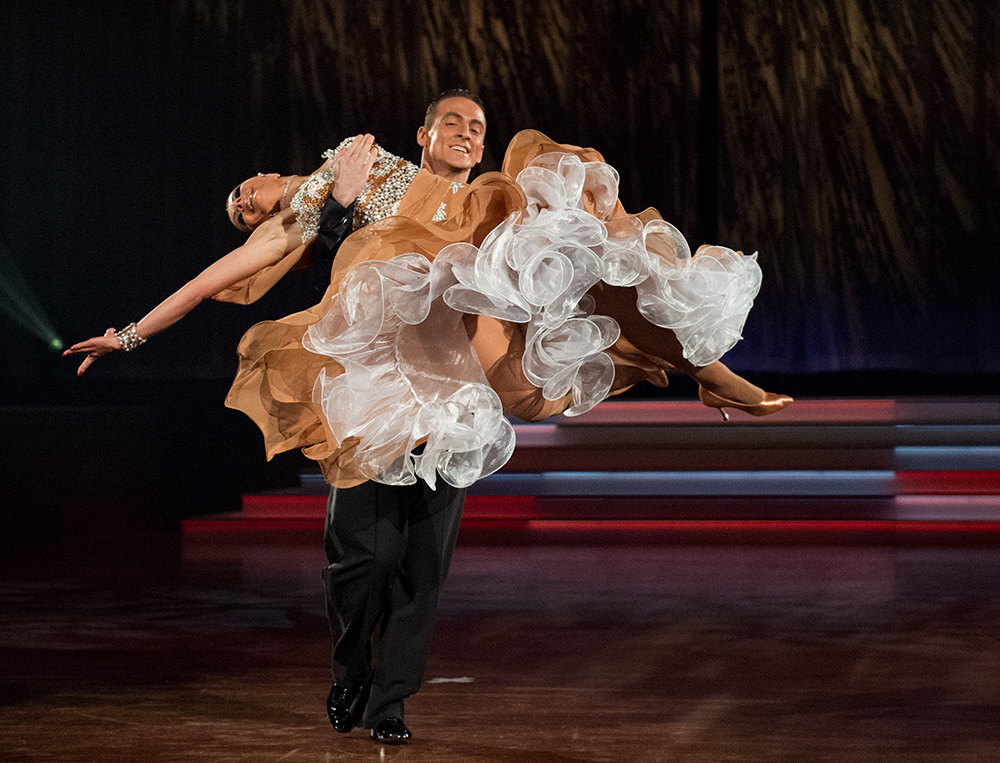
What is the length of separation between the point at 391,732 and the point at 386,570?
29 cm

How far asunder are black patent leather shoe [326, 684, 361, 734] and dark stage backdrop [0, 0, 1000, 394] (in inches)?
204

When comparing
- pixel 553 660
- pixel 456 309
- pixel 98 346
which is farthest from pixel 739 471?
pixel 98 346

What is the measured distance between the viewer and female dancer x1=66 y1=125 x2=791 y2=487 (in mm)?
2158

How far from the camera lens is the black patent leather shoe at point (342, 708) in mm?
2326

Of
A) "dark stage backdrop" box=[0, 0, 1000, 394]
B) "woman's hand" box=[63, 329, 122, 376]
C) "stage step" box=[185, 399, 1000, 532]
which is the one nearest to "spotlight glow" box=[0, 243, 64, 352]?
"dark stage backdrop" box=[0, 0, 1000, 394]

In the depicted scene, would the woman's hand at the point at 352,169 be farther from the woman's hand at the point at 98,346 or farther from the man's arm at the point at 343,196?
the woman's hand at the point at 98,346

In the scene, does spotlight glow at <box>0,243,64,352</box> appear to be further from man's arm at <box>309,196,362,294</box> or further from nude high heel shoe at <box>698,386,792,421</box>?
nude high heel shoe at <box>698,386,792,421</box>

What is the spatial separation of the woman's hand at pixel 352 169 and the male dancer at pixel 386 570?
0.04 ft

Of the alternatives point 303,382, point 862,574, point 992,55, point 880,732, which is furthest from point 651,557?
point 992,55

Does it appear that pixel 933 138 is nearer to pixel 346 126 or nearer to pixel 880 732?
pixel 346 126

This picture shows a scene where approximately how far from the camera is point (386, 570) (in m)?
2.31

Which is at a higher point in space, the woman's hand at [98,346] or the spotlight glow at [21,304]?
the woman's hand at [98,346]

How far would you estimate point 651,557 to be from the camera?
5016 mm

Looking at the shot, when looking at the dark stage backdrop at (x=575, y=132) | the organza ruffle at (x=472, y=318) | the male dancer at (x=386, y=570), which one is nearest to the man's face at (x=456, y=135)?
the male dancer at (x=386, y=570)
